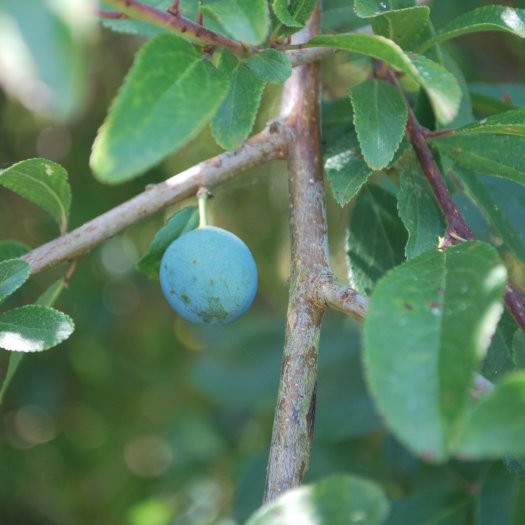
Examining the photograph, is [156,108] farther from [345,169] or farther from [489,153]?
[489,153]

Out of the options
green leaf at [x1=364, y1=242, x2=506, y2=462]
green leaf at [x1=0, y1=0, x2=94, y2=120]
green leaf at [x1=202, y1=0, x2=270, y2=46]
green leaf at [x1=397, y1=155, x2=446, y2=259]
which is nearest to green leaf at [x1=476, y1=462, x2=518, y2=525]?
green leaf at [x1=397, y1=155, x2=446, y2=259]

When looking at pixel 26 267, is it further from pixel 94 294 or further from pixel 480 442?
pixel 94 294

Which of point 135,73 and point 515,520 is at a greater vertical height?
point 135,73

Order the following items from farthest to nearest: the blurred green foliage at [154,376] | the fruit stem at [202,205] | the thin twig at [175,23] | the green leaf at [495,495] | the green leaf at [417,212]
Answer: the blurred green foliage at [154,376]
the green leaf at [495,495]
the fruit stem at [202,205]
the green leaf at [417,212]
the thin twig at [175,23]

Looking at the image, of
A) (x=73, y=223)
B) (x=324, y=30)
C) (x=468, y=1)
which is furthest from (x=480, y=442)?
(x=73, y=223)

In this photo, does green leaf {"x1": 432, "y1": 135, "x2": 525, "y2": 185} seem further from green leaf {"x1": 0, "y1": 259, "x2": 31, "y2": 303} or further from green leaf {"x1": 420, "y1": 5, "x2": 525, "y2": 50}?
green leaf {"x1": 0, "y1": 259, "x2": 31, "y2": 303}

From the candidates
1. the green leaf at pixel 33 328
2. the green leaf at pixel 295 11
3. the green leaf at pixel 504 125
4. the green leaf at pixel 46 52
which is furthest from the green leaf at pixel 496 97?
the green leaf at pixel 46 52

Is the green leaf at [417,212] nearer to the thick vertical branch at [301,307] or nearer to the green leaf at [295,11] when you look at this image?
the thick vertical branch at [301,307]

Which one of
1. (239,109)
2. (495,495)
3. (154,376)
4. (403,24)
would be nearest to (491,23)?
(403,24)
